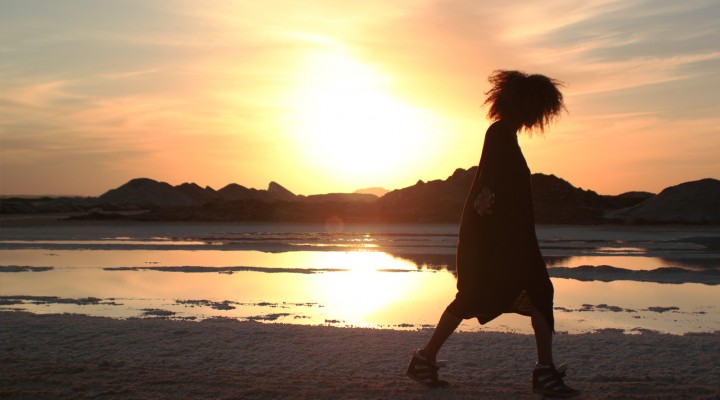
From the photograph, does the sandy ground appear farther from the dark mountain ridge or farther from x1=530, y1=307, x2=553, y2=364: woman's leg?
the dark mountain ridge

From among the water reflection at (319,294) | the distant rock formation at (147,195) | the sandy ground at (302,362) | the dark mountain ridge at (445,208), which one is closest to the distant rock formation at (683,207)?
the dark mountain ridge at (445,208)

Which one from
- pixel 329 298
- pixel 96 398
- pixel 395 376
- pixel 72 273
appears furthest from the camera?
pixel 72 273

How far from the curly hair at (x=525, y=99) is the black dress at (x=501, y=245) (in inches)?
4.4

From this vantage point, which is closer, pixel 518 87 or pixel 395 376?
pixel 518 87

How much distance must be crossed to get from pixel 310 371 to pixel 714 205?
41273mm

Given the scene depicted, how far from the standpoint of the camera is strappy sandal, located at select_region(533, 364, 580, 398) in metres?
4.43

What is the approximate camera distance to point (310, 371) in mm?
5129

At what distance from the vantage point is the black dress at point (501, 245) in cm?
453

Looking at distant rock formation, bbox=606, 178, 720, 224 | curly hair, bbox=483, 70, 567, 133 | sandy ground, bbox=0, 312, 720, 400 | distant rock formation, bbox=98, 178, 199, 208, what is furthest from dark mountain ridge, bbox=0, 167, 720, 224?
curly hair, bbox=483, 70, 567, 133

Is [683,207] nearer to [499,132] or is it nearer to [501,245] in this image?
[499,132]

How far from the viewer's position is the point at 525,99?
4707 millimetres

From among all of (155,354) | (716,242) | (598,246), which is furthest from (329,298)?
(716,242)

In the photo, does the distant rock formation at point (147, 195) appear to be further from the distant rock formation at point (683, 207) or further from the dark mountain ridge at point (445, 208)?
the distant rock formation at point (683, 207)

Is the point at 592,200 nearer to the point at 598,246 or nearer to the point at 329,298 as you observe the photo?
the point at 598,246
